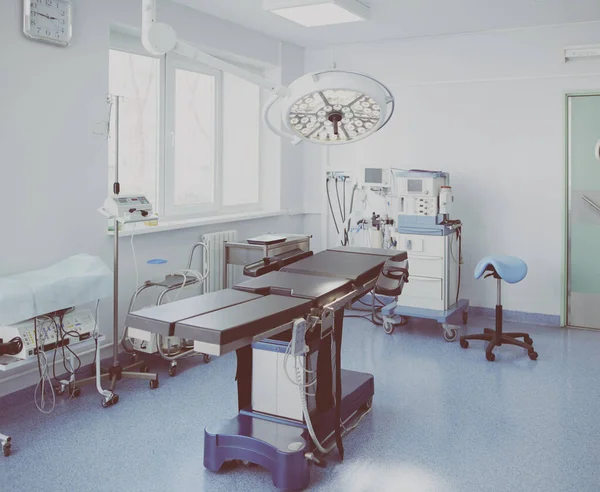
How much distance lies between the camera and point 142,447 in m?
2.96

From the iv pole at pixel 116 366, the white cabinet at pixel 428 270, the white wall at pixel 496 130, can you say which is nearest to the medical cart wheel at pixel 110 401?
the iv pole at pixel 116 366

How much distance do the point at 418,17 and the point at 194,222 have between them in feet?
7.86

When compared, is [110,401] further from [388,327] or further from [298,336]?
[388,327]

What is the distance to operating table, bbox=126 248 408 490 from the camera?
2.20 metres

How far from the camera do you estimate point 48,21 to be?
3414 mm

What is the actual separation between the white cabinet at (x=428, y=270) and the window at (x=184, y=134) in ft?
5.34

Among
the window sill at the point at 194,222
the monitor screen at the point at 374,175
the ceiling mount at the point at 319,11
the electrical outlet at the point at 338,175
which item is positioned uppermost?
the ceiling mount at the point at 319,11

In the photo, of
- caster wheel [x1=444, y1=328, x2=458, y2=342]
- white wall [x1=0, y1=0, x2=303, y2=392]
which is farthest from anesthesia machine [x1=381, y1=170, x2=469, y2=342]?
white wall [x1=0, y1=0, x2=303, y2=392]

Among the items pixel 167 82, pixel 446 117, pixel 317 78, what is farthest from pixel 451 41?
pixel 317 78

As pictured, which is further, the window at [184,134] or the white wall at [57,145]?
the window at [184,134]

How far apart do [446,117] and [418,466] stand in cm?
359

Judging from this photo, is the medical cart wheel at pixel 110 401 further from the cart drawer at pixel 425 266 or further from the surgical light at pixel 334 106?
the cart drawer at pixel 425 266

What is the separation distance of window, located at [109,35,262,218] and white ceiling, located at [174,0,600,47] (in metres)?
0.56

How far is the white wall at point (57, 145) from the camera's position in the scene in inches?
130
